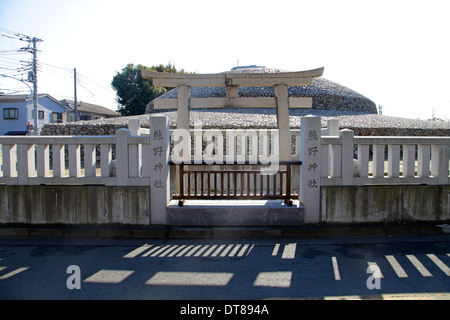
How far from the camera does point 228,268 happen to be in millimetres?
4031

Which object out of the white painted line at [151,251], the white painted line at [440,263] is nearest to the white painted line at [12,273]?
the white painted line at [151,251]

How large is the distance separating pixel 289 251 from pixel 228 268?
1.10 metres

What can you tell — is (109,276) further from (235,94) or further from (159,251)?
(235,94)

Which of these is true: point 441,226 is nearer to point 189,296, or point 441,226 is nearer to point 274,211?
point 274,211

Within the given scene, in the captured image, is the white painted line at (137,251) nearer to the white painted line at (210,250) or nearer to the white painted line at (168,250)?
the white painted line at (168,250)

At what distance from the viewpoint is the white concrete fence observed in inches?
211

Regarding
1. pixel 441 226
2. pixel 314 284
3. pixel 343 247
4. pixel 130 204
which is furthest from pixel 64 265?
pixel 441 226

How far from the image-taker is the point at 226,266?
13.4 feet

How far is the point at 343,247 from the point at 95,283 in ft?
11.6

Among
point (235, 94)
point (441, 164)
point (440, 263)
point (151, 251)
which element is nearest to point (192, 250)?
point (151, 251)

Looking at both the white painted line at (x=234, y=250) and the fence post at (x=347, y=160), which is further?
the fence post at (x=347, y=160)

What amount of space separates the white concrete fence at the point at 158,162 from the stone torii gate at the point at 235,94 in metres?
1.42

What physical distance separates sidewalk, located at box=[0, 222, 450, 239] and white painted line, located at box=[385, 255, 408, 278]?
3.20 feet

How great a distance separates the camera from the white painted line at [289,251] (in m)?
4.43
